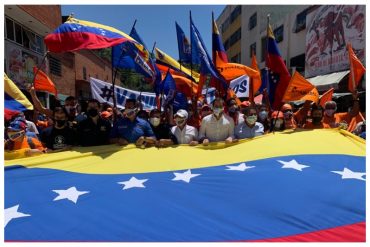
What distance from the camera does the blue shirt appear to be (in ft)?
16.5

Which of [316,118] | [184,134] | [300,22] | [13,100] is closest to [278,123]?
[316,118]

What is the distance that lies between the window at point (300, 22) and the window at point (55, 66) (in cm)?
1676

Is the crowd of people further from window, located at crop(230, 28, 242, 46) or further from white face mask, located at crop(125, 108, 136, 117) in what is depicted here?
window, located at crop(230, 28, 242, 46)

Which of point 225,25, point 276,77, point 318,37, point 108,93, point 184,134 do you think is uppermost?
point 225,25

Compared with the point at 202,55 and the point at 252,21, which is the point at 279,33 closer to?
the point at 252,21

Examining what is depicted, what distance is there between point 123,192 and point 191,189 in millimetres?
713

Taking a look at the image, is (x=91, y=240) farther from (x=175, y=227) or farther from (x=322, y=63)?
(x=322, y=63)

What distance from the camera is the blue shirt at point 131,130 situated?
5023mm

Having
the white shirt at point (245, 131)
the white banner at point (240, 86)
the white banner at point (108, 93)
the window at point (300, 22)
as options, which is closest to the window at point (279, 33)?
the window at point (300, 22)

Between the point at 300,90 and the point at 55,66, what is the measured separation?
18.7 metres

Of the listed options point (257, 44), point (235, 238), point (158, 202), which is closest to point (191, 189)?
point (158, 202)

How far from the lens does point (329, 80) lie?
18.2 m

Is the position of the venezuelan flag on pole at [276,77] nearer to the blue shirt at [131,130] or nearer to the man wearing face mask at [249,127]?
the man wearing face mask at [249,127]

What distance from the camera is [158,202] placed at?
3211mm
